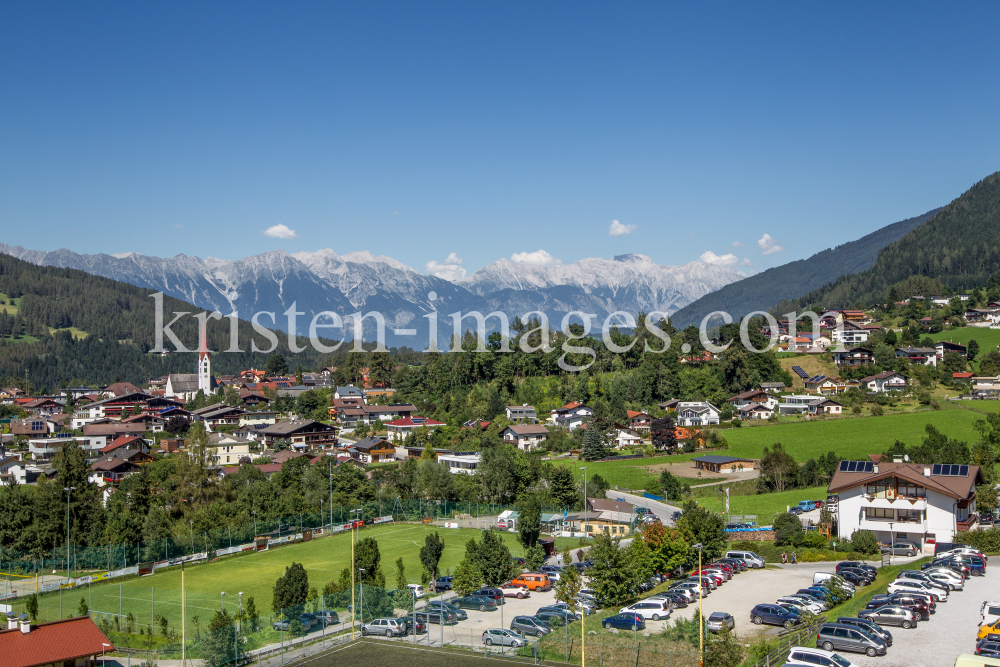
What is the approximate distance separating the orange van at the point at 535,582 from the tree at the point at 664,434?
101 feet

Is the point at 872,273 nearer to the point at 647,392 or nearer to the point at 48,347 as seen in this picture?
the point at 647,392

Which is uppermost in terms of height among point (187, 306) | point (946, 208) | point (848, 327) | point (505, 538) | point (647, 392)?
point (946, 208)

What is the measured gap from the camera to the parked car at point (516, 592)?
890 inches

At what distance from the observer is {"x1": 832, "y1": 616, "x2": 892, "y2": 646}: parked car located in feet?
50.5

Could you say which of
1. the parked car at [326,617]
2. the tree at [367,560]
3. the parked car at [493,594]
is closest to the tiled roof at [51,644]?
the parked car at [326,617]

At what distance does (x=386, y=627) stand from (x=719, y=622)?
7.87 m

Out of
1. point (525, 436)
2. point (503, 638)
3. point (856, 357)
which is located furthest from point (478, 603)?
point (856, 357)

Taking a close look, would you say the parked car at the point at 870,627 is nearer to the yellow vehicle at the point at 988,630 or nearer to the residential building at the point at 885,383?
the yellow vehicle at the point at 988,630

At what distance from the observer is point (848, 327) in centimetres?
8600

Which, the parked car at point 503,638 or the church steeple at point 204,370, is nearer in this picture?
the parked car at point 503,638

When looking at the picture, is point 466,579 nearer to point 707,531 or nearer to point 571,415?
point 707,531

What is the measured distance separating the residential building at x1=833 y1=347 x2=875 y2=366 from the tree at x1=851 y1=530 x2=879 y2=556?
4778 cm

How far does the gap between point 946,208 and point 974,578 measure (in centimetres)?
15815

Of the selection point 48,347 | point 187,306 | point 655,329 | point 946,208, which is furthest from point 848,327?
point 187,306
